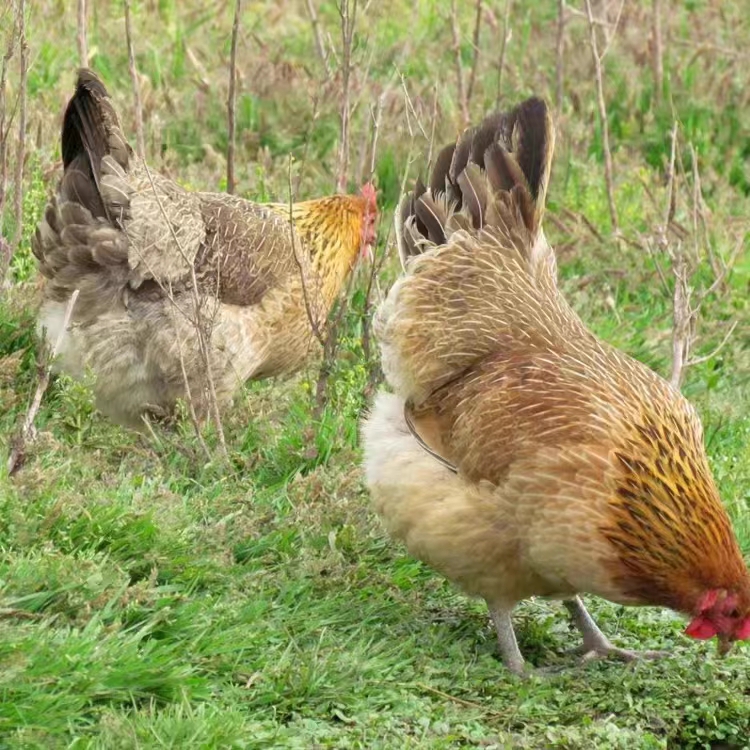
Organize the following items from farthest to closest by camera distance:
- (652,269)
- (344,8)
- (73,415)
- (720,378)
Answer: (652,269), (720,378), (344,8), (73,415)

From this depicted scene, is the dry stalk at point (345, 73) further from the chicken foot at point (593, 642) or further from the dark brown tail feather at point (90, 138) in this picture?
Answer: the chicken foot at point (593, 642)

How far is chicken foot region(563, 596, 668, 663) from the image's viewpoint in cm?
497

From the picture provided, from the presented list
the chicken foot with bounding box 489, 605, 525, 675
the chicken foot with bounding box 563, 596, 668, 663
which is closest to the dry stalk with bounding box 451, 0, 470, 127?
the chicken foot with bounding box 563, 596, 668, 663

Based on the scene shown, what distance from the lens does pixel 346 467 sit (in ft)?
19.2

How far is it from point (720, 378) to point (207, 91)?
3.51 m

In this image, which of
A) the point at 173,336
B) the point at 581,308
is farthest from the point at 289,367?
the point at 581,308

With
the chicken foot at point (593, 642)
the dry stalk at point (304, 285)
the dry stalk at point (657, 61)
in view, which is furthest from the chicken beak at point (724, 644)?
the dry stalk at point (657, 61)

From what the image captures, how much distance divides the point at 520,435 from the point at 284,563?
41.1 inches

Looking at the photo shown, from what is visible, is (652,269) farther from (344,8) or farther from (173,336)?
(173,336)

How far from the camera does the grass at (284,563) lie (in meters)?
4.10

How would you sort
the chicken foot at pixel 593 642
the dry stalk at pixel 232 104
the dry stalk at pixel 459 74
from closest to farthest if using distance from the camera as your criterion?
the chicken foot at pixel 593 642 → the dry stalk at pixel 232 104 → the dry stalk at pixel 459 74

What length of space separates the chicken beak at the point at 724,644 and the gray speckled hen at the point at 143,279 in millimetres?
2310

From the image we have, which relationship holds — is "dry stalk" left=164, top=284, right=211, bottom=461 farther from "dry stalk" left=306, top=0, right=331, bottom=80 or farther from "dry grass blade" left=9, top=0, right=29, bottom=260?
"dry stalk" left=306, top=0, right=331, bottom=80

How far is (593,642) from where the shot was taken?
16.5 feet
